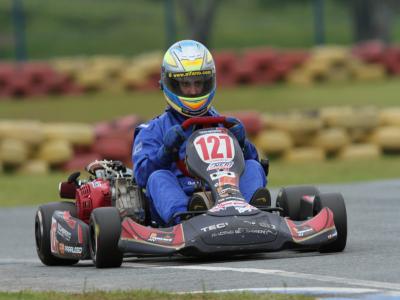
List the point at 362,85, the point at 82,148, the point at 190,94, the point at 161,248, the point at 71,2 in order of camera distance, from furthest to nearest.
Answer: the point at 71,2 → the point at 362,85 → the point at 82,148 → the point at 190,94 → the point at 161,248

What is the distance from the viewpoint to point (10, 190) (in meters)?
14.6

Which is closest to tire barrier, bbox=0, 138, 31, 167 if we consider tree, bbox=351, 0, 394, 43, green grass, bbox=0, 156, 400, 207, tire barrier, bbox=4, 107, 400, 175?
tire barrier, bbox=4, 107, 400, 175

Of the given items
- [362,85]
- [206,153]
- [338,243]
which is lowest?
[362,85]

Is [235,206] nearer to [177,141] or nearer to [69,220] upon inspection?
[177,141]

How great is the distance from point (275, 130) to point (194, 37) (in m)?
13.3

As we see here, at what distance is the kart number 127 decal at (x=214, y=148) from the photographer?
25.5ft

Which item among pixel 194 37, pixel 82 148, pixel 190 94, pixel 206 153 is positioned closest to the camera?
pixel 206 153

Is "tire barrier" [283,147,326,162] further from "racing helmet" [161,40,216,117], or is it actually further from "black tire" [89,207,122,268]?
"black tire" [89,207,122,268]

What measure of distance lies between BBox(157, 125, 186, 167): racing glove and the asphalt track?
2.03 feet

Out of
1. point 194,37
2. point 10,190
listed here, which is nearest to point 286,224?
point 10,190

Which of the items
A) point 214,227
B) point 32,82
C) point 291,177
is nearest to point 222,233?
point 214,227

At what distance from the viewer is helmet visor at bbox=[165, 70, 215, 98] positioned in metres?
8.34

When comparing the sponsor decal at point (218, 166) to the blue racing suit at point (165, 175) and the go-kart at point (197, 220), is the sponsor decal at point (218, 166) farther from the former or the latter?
the blue racing suit at point (165, 175)

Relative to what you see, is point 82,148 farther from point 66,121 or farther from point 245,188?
point 245,188
